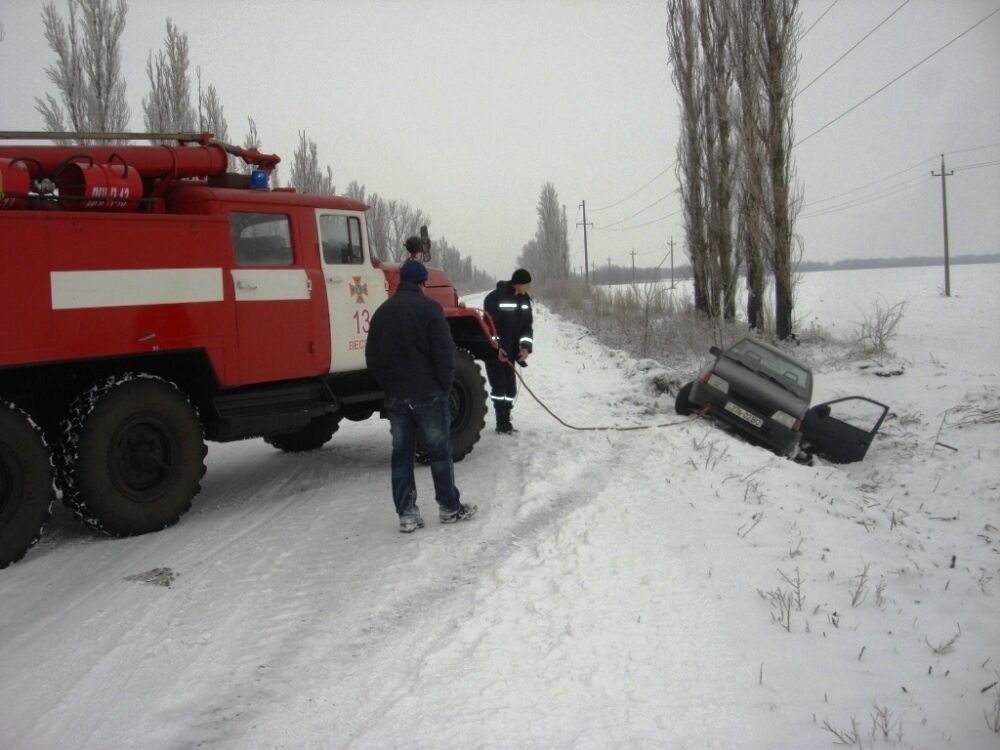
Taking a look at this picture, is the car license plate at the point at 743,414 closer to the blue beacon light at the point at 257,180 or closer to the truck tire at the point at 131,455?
the blue beacon light at the point at 257,180

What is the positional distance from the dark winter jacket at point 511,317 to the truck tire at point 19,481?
5.08 m

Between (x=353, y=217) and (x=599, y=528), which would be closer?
(x=599, y=528)

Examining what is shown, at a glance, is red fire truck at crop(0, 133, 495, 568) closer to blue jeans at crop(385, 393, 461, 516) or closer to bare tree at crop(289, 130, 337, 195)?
blue jeans at crop(385, 393, 461, 516)

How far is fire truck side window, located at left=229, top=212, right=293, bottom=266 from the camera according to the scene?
6.26 m

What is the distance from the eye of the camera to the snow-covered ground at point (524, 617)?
3.22 meters

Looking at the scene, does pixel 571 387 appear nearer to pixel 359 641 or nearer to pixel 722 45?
pixel 359 641

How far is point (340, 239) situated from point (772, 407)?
594cm

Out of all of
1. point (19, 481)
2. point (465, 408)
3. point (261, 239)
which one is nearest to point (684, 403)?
point (465, 408)

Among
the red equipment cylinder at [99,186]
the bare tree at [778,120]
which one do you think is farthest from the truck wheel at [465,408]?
the bare tree at [778,120]

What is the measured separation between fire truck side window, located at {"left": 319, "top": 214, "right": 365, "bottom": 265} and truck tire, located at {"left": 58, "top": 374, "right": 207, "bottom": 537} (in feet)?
6.21

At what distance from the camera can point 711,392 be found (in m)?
10.0

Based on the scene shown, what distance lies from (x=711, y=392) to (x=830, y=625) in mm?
6057

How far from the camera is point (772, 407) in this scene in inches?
384


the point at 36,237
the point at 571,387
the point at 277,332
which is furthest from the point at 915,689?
the point at 571,387
